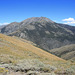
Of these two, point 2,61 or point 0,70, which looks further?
point 2,61

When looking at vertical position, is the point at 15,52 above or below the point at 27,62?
below

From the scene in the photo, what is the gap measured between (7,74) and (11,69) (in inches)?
54.8

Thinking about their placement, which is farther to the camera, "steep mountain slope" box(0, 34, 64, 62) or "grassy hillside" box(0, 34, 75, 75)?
"steep mountain slope" box(0, 34, 64, 62)

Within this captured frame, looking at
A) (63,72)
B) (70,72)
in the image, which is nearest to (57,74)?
(63,72)

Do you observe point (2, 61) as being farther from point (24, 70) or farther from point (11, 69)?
point (24, 70)

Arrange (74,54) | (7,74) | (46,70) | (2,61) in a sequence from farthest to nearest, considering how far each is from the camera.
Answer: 1. (74,54)
2. (2,61)
3. (46,70)
4. (7,74)

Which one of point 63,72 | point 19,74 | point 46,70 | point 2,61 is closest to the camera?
point 19,74

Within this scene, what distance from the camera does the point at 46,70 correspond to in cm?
957

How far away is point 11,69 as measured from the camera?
9047 millimetres

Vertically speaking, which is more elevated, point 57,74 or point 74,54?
point 57,74

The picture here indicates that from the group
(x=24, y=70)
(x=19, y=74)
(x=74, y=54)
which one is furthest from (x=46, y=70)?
(x=74, y=54)

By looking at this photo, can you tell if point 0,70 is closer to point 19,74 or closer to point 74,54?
point 19,74

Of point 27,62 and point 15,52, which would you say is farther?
point 15,52

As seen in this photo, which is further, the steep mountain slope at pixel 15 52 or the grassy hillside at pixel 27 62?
the steep mountain slope at pixel 15 52
